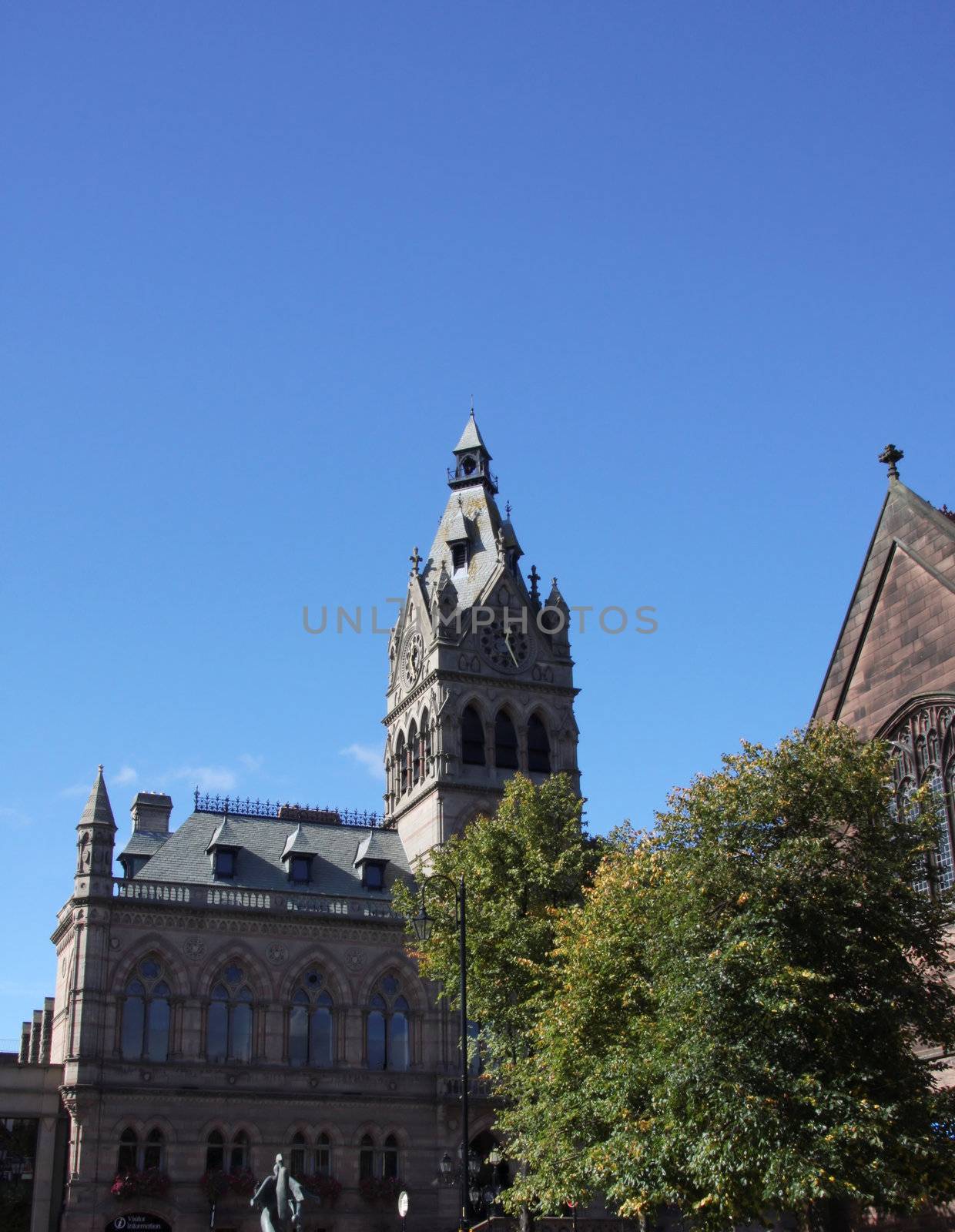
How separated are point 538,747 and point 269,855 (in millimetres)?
12594


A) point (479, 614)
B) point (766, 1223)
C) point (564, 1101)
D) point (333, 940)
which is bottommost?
point (766, 1223)

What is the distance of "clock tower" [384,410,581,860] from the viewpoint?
213 ft

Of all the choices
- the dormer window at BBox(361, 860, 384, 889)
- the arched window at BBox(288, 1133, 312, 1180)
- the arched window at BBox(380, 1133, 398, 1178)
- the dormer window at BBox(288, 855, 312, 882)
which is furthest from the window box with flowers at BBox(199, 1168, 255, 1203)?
the dormer window at BBox(361, 860, 384, 889)

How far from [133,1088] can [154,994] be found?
11.1 feet

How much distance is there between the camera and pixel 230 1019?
2239 inches

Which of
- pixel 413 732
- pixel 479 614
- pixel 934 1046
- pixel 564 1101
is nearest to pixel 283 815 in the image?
pixel 413 732

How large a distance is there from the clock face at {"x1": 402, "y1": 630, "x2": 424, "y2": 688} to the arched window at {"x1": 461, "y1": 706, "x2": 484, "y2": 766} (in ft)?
10.7

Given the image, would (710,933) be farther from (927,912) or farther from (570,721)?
(570,721)

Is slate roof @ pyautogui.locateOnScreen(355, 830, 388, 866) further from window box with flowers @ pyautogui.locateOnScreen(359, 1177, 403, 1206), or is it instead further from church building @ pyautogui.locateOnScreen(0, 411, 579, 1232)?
window box with flowers @ pyautogui.locateOnScreen(359, 1177, 403, 1206)

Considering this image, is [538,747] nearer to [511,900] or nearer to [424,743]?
[424,743]

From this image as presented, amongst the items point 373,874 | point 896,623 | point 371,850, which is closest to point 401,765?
point 371,850

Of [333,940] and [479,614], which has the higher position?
[479,614]

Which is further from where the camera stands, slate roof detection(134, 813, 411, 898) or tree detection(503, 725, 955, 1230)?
slate roof detection(134, 813, 411, 898)

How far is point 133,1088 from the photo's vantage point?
54188mm
